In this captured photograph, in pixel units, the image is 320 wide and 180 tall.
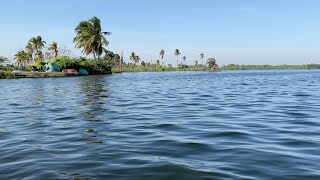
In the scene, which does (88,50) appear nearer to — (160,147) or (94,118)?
(94,118)

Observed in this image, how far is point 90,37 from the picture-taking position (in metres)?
74.4

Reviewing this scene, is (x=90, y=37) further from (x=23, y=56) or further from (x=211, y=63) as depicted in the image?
(x=211, y=63)

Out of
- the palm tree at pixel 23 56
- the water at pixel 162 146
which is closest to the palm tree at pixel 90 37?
the palm tree at pixel 23 56

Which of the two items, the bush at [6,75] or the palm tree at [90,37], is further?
the palm tree at [90,37]

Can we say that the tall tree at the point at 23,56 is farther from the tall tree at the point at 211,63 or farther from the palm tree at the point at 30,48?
the tall tree at the point at 211,63

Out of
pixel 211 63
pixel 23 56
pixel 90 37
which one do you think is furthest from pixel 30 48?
pixel 211 63

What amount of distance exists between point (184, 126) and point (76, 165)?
436cm

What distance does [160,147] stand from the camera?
268 inches

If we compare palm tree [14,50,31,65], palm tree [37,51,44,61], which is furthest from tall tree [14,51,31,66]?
palm tree [37,51,44,61]

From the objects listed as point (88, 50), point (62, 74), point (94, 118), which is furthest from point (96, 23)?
point (94, 118)

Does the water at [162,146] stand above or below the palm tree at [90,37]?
below

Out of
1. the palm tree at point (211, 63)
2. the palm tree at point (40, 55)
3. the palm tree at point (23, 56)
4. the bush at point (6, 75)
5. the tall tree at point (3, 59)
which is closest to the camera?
the bush at point (6, 75)

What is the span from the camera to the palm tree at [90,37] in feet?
242

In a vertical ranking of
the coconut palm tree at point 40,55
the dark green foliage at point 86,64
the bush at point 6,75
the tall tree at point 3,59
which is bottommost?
the bush at point 6,75
